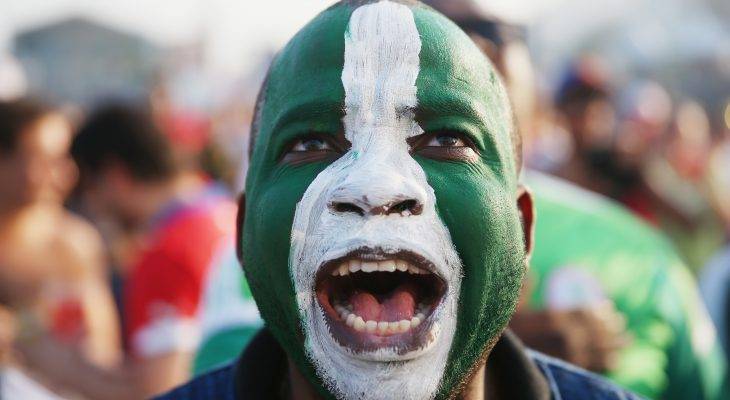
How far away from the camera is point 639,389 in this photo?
2.73m

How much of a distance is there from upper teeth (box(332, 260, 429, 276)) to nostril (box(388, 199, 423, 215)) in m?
0.08

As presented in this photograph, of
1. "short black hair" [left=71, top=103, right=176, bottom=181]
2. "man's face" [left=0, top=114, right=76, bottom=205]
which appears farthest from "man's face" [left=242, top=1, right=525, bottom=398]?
"short black hair" [left=71, top=103, right=176, bottom=181]

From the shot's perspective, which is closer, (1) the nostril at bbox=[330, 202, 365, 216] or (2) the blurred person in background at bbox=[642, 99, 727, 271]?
(1) the nostril at bbox=[330, 202, 365, 216]

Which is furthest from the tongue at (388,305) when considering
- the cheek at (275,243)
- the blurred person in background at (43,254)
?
the blurred person in background at (43,254)

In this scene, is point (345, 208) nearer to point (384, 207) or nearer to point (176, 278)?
point (384, 207)

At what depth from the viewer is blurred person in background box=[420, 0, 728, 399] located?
2.63 metres

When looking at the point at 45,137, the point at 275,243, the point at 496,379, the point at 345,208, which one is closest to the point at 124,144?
the point at 45,137

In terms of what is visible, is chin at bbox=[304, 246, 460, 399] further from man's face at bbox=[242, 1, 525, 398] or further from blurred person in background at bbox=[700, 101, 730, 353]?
blurred person in background at bbox=[700, 101, 730, 353]

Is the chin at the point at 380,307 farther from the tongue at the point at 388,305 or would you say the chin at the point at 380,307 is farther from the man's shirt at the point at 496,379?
the man's shirt at the point at 496,379

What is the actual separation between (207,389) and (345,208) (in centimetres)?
62

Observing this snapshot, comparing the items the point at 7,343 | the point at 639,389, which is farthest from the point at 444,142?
the point at 7,343

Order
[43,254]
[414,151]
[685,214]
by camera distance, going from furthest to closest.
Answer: [685,214] < [43,254] < [414,151]

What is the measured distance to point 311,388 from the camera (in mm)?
1653

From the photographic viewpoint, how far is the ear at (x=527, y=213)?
1.75m
